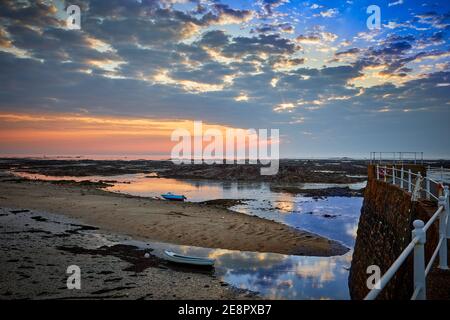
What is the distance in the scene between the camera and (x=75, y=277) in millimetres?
12617

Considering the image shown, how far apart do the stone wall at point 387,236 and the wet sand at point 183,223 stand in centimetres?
430

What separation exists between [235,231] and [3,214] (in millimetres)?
17047

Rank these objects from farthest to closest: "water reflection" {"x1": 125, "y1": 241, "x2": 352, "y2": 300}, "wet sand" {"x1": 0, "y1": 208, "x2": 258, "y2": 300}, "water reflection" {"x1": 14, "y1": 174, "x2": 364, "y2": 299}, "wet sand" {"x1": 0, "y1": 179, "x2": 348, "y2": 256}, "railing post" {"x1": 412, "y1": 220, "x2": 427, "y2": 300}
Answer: "wet sand" {"x1": 0, "y1": 179, "x2": 348, "y2": 256} → "water reflection" {"x1": 14, "y1": 174, "x2": 364, "y2": 299} → "water reflection" {"x1": 125, "y1": 241, "x2": 352, "y2": 300} → "wet sand" {"x1": 0, "y1": 208, "x2": 258, "y2": 300} → "railing post" {"x1": 412, "y1": 220, "x2": 427, "y2": 300}

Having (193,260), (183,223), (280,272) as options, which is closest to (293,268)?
(280,272)

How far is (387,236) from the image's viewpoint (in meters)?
11.6

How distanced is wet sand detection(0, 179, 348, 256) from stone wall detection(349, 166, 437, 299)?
14.1ft

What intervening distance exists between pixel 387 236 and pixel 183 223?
49.5 ft

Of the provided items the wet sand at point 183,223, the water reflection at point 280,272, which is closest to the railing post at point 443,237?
the water reflection at point 280,272

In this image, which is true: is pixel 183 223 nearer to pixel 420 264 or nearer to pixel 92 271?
pixel 92 271

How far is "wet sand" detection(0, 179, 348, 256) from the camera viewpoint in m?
19.8

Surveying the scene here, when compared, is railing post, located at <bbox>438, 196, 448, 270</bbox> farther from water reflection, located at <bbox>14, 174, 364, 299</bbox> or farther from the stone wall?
water reflection, located at <bbox>14, 174, 364, 299</bbox>

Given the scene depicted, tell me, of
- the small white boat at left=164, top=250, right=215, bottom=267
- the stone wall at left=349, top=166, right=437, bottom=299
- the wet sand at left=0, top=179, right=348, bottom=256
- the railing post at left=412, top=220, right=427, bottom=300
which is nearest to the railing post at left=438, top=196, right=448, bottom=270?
the stone wall at left=349, top=166, right=437, bottom=299

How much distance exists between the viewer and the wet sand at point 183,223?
65.0 ft
